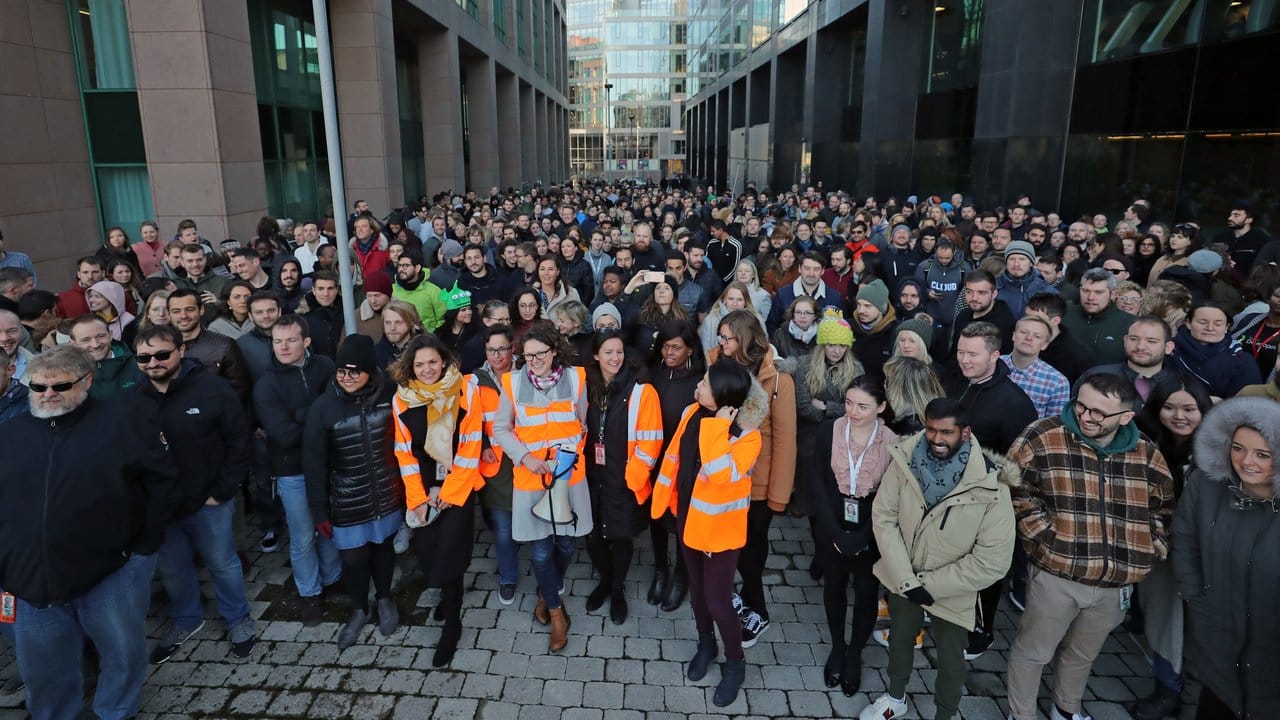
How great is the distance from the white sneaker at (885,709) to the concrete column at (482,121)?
30.2m

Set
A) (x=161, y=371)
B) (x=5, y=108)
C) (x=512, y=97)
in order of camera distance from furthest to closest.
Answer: (x=512, y=97)
(x=5, y=108)
(x=161, y=371)

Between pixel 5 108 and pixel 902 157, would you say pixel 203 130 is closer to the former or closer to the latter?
pixel 5 108

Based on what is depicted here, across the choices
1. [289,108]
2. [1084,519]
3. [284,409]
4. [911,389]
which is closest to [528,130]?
[289,108]

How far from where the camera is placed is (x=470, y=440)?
5.02 meters

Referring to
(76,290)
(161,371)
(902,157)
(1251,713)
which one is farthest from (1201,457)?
(902,157)

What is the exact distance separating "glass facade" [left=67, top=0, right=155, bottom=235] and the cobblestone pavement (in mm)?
10756

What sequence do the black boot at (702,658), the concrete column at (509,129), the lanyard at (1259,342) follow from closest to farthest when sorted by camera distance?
the black boot at (702,658) < the lanyard at (1259,342) < the concrete column at (509,129)

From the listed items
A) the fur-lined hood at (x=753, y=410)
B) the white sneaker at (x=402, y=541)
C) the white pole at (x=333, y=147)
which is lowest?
the white sneaker at (x=402, y=541)

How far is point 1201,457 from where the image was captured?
3695 millimetres

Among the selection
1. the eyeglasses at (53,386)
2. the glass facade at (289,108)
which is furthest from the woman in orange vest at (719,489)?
the glass facade at (289,108)

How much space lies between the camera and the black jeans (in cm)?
507

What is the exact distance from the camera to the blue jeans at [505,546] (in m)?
5.43

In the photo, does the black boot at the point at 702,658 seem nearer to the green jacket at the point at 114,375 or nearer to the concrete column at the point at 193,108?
the green jacket at the point at 114,375

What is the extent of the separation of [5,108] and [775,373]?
42.8ft
